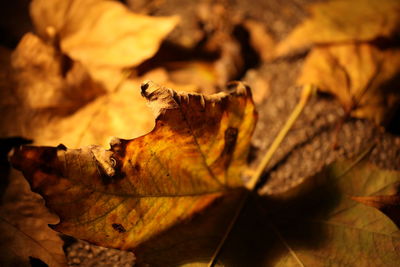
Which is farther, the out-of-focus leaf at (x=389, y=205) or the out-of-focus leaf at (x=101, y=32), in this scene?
the out-of-focus leaf at (x=101, y=32)

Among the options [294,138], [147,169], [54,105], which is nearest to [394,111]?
[294,138]

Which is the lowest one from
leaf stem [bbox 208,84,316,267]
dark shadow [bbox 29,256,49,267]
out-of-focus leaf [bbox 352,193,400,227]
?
out-of-focus leaf [bbox 352,193,400,227]

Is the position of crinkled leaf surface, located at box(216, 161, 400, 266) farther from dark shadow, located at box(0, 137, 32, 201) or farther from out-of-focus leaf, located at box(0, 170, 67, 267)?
dark shadow, located at box(0, 137, 32, 201)

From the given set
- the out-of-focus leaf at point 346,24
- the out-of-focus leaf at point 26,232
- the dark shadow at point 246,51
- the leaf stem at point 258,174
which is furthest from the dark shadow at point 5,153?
the out-of-focus leaf at point 346,24

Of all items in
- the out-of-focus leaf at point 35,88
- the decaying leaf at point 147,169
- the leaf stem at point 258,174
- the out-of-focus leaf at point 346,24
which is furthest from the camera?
the out-of-focus leaf at point 346,24

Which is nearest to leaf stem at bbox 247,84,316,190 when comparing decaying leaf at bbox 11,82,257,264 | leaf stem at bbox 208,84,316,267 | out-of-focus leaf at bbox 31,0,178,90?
leaf stem at bbox 208,84,316,267

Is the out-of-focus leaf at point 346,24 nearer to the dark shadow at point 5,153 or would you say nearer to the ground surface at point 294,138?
the ground surface at point 294,138
